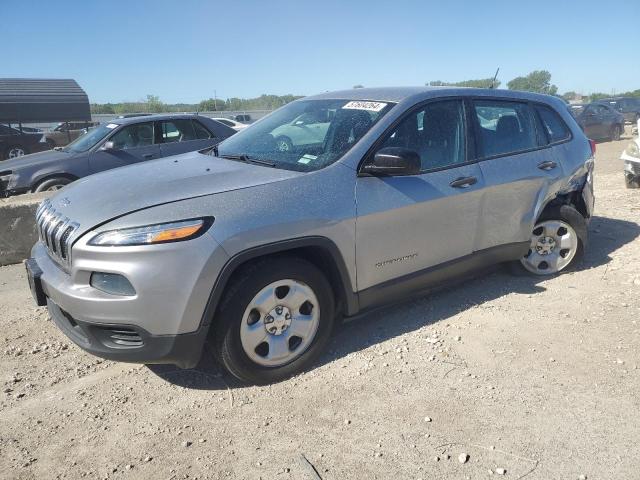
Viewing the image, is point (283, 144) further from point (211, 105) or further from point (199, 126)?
point (211, 105)

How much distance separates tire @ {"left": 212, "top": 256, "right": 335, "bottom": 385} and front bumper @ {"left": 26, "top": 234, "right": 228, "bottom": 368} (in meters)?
0.16

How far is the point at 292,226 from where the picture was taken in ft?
9.46

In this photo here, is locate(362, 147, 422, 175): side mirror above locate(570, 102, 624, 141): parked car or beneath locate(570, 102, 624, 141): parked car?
beneath

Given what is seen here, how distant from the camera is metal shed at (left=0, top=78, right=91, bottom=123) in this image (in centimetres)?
1529

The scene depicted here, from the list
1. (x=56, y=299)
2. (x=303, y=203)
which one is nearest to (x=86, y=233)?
(x=56, y=299)

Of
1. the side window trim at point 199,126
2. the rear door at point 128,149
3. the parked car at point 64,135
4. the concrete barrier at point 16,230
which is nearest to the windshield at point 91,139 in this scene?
the rear door at point 128,149

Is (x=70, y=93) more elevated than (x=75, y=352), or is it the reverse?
(x=70, y=93)

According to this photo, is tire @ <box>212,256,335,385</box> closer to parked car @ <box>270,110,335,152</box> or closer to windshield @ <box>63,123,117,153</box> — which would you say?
parked car @ <box>270,110,335,152</box>

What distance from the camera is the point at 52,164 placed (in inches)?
300

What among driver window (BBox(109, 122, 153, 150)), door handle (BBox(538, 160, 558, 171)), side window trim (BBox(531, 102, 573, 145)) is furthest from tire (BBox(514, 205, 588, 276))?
driver window (BBox(109, 122, 153, 150))

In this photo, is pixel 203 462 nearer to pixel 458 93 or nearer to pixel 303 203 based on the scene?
pixel 303 203

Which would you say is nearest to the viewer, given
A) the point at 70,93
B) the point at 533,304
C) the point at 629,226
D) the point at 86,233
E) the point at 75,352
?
the point at 86,233

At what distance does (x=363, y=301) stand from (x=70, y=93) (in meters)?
16.6

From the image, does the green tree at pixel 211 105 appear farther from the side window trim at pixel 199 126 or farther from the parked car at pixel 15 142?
the side window trim at pixel 199 126
